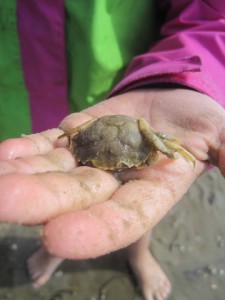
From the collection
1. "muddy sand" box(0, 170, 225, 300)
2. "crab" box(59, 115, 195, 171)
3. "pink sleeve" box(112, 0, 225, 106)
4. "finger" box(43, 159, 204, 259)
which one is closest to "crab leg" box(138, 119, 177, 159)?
"crab" box(59, 115, 195, 171)

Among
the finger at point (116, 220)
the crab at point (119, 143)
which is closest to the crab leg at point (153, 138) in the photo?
the crab at point (119, 143)

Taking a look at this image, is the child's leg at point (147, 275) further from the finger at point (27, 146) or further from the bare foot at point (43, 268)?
the finger at point (27, 146)

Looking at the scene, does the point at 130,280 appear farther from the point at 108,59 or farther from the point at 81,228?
the point at 81,228

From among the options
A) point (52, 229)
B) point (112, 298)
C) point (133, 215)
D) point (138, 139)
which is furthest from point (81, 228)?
point (112, 298)

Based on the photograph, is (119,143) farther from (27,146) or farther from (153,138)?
(27,146)

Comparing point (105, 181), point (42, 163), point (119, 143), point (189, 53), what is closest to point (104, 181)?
point (105, 181)

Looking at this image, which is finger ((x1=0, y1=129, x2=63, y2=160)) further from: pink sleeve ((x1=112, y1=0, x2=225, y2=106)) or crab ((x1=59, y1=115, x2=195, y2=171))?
pink sleeve ((x1=112, y1=0, x2=225, y2=106))
